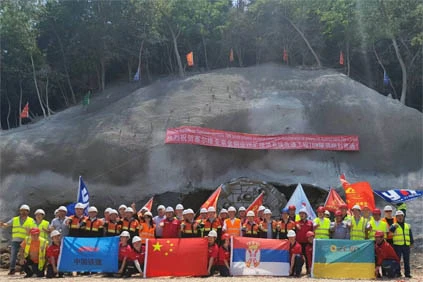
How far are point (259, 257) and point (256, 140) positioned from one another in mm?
10357

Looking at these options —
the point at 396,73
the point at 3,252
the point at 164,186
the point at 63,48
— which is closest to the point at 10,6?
the point at 63,48

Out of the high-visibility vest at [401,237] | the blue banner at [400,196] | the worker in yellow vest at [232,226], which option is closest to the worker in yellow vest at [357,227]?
the high-visibility vest at [401,237]

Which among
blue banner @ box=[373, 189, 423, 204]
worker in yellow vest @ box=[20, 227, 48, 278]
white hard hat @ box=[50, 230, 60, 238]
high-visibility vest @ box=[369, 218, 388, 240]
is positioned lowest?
worker in yellow vest @ box=[20, 227, 48, 278]

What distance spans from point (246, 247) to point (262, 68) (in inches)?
655

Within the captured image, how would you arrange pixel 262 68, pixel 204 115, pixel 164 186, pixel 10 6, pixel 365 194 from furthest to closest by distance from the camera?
pixel 10 6, pixel 262 68, pixel 204 115, pixel 164 186, pixel 365 194

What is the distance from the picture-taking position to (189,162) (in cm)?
2138

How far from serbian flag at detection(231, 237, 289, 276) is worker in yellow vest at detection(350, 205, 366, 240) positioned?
159cm

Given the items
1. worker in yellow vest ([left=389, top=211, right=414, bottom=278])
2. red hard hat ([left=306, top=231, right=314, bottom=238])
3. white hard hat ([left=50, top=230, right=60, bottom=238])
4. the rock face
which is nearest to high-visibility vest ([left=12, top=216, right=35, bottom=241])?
white hard hat ([left=50, top=230, right=60, bottom=238])

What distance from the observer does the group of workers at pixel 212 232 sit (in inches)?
464

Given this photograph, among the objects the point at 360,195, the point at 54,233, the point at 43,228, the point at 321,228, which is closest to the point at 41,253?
the point at 54,233

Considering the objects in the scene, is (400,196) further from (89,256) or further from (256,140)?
(89,256)

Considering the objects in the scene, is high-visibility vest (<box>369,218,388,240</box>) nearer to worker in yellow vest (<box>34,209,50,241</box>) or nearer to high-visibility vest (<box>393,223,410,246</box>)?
high-visibility vest (<box>393,223,410,246</box>)

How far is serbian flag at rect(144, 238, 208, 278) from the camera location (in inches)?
459

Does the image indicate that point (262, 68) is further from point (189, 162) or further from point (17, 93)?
point (17, 93)
